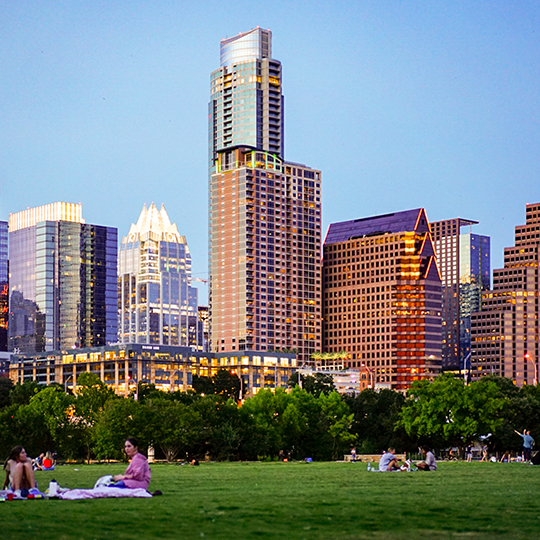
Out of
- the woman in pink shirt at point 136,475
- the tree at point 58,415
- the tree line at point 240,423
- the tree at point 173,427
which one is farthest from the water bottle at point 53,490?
the tree at point 58,415

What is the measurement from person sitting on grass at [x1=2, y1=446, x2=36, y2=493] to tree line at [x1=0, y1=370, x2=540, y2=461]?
71.2 m

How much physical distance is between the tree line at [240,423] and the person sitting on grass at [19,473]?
71.2 metres

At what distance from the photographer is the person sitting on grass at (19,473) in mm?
29359

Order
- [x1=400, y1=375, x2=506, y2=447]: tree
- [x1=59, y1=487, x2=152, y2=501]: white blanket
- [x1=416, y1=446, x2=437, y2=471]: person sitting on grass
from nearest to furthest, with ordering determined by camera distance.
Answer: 1. [x1=59, y1=487, x2=152, y2=501]: white blanket
2. [x1=416, y1=446, x2=437, y2=471]: person sitting on grass
3. [x1=400, y1=375, x2=506, y2=447]: tree

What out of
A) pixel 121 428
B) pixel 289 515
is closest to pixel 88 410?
pixel 121 428

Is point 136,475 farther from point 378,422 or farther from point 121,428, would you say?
point 378,422

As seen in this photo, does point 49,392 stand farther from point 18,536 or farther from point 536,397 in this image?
point 18,536

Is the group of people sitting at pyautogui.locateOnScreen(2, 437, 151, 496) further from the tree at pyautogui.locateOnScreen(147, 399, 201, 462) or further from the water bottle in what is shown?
the tree at pyautogui.locateOnScreen(147, 399, 201, 462)

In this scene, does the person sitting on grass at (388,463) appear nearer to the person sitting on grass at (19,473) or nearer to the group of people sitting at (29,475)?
the group of people sitting at (29,475)

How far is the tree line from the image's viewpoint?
4050 inches

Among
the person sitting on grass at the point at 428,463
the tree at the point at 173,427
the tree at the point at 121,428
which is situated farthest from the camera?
the tree at the point at 173,427

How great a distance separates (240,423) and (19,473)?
88.3m

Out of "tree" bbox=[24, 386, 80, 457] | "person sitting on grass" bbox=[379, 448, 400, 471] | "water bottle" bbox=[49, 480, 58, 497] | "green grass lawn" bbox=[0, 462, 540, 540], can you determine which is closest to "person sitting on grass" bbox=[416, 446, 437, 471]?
"person sitting on grass" bbox=[379, 448, 400, 471]

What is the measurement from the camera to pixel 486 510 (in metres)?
24.2
